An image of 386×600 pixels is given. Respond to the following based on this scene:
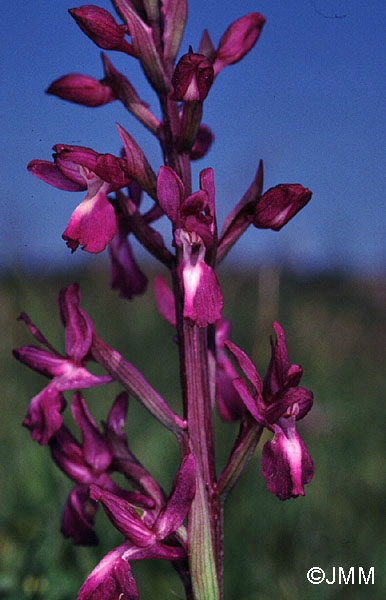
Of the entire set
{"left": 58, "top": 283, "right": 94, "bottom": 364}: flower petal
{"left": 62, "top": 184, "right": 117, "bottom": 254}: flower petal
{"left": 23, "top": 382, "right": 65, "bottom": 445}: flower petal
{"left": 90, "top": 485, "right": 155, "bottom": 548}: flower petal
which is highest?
{"left": 62, "top": 184, "right": 117, "bottom": 254}: flower petal

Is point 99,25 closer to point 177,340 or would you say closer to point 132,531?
point 177,340

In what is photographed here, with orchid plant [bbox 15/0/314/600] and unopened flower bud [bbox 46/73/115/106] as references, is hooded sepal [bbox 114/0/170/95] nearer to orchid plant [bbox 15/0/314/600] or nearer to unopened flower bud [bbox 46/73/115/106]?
orchid plant [bbox 15/0/314/600]

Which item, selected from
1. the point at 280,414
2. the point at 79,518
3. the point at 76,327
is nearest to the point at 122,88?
the point at 76,327

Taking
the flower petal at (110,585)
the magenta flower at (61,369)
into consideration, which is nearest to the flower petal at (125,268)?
the magenta flower at (61,369)

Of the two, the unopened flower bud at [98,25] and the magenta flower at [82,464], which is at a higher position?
the unopened flower bud at [98,25]

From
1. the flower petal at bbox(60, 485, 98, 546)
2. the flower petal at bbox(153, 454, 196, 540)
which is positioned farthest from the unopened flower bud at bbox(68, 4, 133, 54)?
the flower petal at bbox(60, 485, 98, 546)

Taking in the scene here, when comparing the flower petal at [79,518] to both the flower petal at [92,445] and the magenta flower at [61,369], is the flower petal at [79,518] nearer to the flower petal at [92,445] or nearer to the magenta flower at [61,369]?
the flower petal at [92,445]

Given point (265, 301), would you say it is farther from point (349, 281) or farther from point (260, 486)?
point (349, 281)

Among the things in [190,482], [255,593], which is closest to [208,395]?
[190,482]
